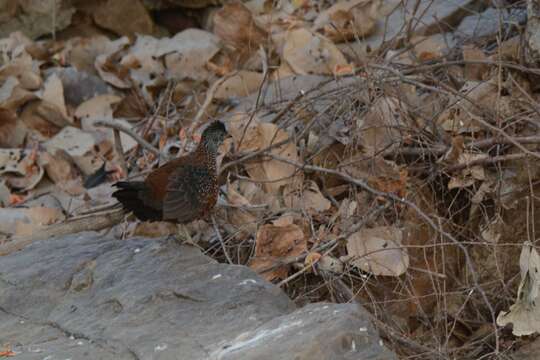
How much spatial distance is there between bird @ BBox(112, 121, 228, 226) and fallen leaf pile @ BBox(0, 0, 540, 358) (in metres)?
0.38

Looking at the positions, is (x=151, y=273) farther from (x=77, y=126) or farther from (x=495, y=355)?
(x=77, y=126)

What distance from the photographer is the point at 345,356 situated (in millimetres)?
2701

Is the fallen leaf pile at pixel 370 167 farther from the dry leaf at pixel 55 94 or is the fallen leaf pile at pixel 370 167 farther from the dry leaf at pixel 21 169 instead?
the dry leaf at pixel 55 94

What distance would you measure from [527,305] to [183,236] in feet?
5.20

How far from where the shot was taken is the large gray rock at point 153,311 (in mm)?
2809

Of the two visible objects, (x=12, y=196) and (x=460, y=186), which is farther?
(x=12, y=196)

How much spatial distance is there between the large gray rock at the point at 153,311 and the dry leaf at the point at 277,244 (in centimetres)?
55

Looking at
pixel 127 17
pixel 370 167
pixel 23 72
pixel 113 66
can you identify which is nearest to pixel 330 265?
pixel 370 167

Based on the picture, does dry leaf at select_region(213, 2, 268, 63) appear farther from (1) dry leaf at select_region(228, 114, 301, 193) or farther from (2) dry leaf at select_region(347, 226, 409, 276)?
(2) dry leaf at select_region(347, 226, 409, 276)

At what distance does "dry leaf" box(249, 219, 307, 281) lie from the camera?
4320mm

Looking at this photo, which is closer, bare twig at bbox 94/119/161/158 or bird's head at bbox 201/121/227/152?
bird's head at bbox 201/121/227/152

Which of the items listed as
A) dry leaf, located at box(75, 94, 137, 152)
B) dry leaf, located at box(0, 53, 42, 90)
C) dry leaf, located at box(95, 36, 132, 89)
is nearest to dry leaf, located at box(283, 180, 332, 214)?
dry leaf, located at box(75, 94, 137, 152)

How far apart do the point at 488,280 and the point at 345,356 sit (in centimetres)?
212

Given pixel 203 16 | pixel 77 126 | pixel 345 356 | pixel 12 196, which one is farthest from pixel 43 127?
pixel 345 356
